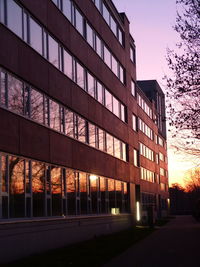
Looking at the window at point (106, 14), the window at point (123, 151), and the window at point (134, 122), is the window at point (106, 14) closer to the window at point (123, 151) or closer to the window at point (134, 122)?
the window at point (123, 151)

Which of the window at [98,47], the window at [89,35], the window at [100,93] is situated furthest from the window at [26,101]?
the window at [98,47]

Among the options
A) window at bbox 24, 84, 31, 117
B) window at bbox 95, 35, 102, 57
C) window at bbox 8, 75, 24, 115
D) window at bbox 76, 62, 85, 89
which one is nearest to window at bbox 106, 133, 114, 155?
window at bbox 95, 35, 102, 57

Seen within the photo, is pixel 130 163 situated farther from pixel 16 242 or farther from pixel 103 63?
pixel 16 242

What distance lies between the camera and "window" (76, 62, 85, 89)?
27.4 m

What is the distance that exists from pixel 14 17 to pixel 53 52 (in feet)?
15.0

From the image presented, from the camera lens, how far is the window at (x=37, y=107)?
20189 millimetres

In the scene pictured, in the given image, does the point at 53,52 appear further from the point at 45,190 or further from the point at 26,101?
the point at 45,190

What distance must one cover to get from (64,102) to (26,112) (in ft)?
16.5

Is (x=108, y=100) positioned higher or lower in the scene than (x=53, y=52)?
higher

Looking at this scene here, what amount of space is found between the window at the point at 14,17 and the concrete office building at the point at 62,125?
0.03m

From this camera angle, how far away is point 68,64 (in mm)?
25672

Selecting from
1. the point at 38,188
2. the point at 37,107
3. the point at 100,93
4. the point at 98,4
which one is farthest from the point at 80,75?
the point at 38,188

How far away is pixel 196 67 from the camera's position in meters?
17.3

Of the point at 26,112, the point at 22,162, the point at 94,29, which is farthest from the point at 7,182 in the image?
the point at 94,29
